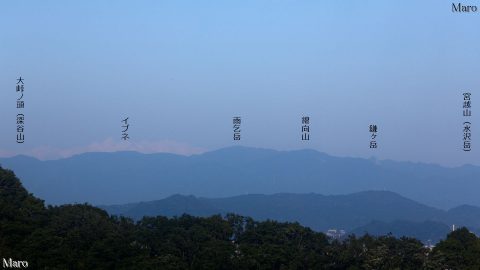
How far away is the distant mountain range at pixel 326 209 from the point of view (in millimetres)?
159250

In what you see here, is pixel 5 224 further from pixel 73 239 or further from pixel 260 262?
pixel 260 262

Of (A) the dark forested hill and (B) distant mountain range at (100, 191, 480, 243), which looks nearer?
(A) the dark forested hill

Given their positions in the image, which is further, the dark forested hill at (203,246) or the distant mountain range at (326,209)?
the distant mountain range at (326,209)

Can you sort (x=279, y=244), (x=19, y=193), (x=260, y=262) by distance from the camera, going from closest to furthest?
(x=260, y=262)
(x=279, y=244)
(x=19, y=193)

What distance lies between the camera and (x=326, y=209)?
18125 cm

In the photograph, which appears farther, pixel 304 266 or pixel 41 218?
pixel 41 218

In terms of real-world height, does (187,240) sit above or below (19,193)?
below

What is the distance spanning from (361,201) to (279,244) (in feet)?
553

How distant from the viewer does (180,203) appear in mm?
156750

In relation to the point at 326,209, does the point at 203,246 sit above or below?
above

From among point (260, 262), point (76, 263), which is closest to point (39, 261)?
point (76, 263)

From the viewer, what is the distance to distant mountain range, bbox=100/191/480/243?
522ft

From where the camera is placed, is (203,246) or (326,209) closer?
(203,246)

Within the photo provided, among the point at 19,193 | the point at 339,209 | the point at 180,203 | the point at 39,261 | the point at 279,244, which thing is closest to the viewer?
the point at 39,261
